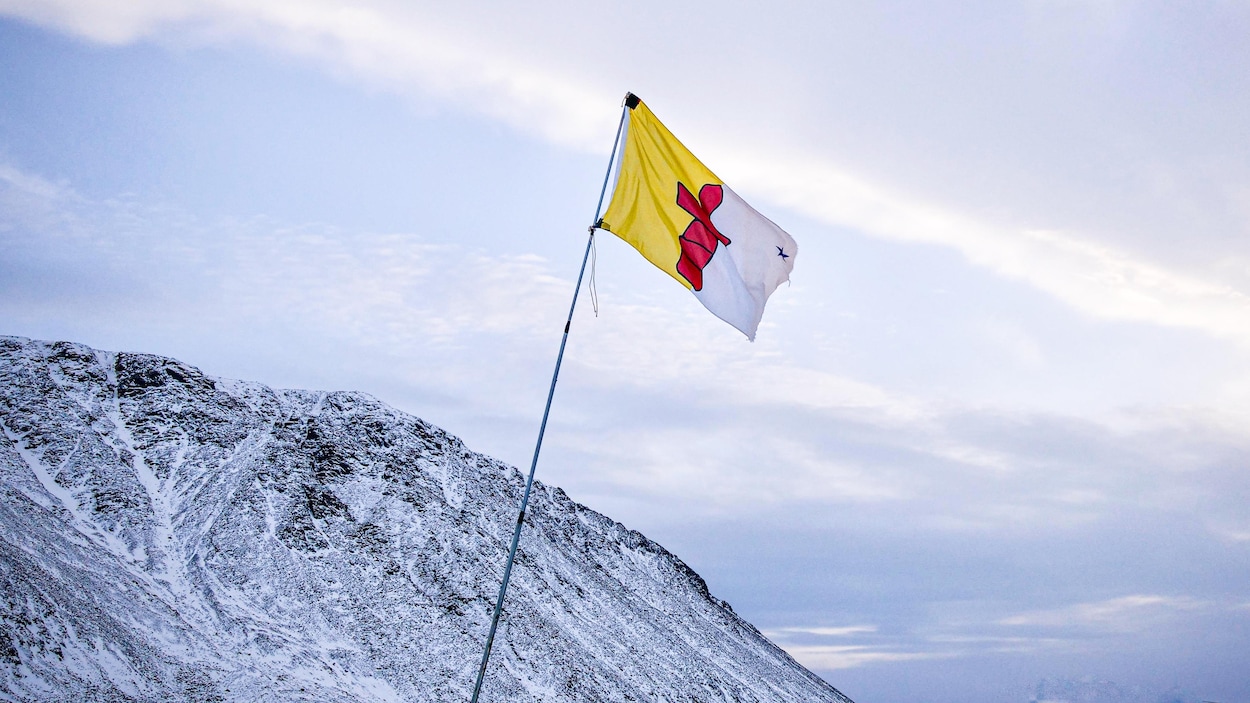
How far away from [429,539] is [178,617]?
134 ft

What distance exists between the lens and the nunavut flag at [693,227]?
19.4 meters

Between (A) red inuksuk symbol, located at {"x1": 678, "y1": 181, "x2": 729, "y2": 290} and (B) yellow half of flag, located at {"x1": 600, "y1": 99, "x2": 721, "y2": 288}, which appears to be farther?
(A) red inuksuk symbol, located at {"x1": 678, "y1": 181, "x2": 729, "y2": 290}

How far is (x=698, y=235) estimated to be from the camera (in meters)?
20.2

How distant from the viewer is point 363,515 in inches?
5032

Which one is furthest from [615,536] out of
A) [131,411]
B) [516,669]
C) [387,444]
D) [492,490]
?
[131,411]

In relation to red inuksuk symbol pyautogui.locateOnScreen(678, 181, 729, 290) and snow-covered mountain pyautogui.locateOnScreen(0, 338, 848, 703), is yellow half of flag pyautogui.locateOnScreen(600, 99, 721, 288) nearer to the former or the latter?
Answer: red inuksuk symbol pyautogui.locateOnScreen(678, 181, 729, 290)

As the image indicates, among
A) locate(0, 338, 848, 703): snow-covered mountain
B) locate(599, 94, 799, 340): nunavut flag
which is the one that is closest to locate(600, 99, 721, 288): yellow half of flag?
locate(599, 94, 799, 340): nunavut flag

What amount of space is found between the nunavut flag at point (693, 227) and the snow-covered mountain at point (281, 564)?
65572 millimetres

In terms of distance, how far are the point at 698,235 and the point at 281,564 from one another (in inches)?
4055

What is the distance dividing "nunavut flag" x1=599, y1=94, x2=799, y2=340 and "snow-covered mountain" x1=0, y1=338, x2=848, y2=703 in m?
65.6

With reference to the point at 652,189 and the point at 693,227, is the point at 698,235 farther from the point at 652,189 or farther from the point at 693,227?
the point at 652,189

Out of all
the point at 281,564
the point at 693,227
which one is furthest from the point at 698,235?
the point at 281,564

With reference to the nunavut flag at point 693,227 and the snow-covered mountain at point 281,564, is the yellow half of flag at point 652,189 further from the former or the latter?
the snow-covered mountain at point 281,564

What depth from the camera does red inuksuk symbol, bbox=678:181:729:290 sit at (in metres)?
20.0
